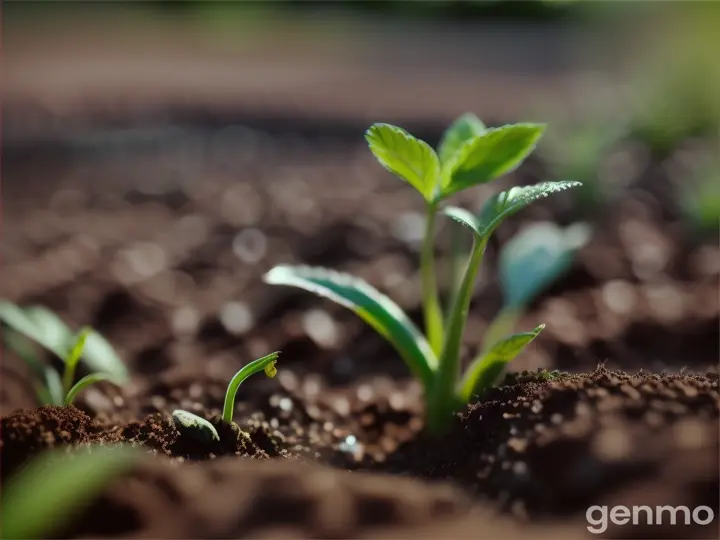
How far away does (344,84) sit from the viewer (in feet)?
17.1

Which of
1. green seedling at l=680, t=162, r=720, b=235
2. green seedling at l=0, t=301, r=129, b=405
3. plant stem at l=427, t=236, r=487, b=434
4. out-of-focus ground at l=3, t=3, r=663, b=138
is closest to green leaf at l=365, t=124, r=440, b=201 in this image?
plant stem at l=427, t=236, r=487, b=434

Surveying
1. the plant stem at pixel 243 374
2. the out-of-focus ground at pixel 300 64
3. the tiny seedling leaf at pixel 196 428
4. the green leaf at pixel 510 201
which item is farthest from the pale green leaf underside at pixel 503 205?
the out-of-focus ground at pixel 300 64

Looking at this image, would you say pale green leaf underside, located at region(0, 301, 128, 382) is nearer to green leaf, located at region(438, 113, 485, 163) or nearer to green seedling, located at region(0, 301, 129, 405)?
green seedling, located at region(0, 301, 129, 405)

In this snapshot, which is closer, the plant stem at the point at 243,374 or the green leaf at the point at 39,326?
the plant stem at the point at 243,374

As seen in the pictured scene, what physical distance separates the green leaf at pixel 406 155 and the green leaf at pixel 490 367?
8.5 inches

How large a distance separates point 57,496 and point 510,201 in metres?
0.58

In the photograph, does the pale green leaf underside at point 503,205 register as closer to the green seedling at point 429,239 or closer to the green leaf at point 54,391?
the green seedling at point 429,239

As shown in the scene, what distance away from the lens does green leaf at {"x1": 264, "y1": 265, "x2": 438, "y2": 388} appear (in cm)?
→ 102

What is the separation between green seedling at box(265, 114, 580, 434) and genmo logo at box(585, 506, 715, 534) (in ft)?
0.91

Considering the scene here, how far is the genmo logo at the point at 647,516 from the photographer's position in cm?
62

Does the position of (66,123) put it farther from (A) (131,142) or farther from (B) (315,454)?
(B) (315,454)

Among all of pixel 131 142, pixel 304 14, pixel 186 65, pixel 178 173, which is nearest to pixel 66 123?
pixel 131 142

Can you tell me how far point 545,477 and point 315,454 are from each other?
0.40 meters

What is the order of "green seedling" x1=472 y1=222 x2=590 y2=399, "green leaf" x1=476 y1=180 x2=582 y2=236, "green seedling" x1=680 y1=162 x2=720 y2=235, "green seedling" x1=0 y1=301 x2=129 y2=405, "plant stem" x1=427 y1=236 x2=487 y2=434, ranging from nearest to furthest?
"green leaf" x1=476 y1=180 x2=582 y2=236, "plant stem" x1=427 y1=236 x2=487 y2=434, "green seedling" x1=0 y1=301 x2=129 y2=405, "green seedling" x1=472 y1=222 x2=590 y2=399, "green seedling" x1=680 y1=162 x2=720 y2=235
